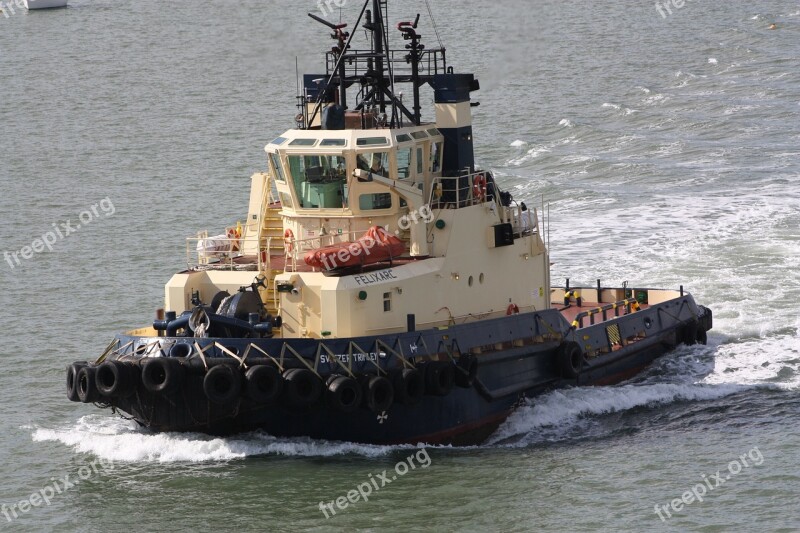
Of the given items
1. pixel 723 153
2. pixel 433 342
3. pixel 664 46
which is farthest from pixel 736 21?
pixel 433 342

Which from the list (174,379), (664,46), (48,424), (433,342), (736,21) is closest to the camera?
(174,379)

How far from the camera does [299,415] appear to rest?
738 inches

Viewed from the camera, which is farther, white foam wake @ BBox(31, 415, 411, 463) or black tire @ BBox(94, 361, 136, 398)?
white foam wake @ BBox(31, 415, 411, 463)

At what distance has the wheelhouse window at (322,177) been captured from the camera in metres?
20.1

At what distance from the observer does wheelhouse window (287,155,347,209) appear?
2009 cm

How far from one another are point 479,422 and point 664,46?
99.7 feet

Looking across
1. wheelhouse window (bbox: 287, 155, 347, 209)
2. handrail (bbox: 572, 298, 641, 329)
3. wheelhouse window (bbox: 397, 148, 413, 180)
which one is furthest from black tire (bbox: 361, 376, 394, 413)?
handrail (bbox: 572, 298, 641, 329)

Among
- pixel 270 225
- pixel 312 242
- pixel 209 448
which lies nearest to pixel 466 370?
pixel 312 242

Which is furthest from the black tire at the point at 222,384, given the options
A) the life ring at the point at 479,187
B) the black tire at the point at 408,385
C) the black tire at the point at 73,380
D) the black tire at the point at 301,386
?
the life ring at the point at 479,187

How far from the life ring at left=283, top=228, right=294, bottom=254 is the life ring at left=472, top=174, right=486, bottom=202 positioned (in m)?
2.60

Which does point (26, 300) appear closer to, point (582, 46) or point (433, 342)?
point (433, 342)

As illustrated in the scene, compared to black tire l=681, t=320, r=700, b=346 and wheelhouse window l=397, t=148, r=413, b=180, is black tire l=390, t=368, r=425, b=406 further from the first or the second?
black tire l=681, t=320, r=700, b=346

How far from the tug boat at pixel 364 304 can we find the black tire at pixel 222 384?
0.9 inches

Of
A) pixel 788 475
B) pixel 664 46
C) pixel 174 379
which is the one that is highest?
pixel 664 46
